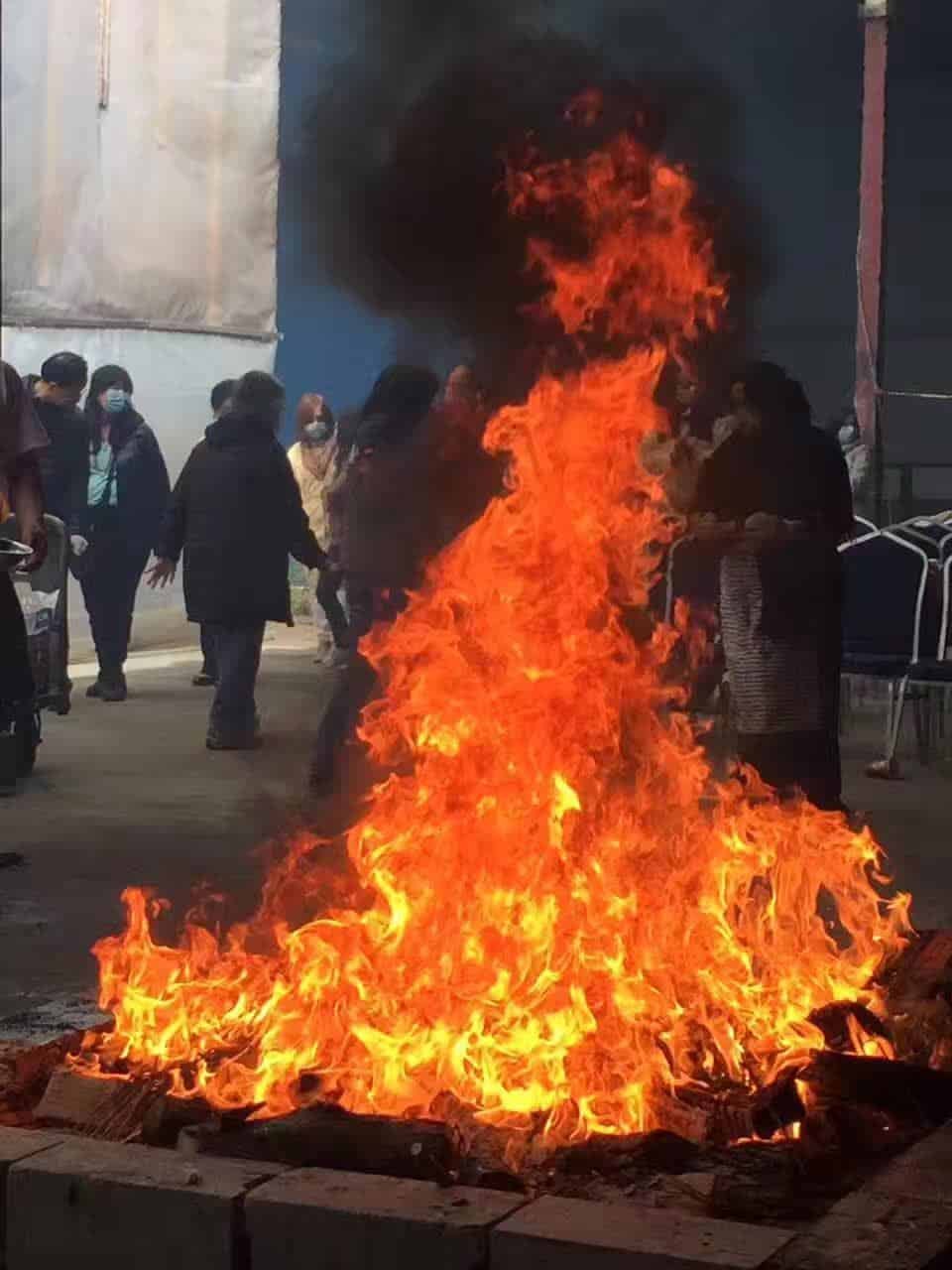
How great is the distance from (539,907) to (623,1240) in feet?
4.18

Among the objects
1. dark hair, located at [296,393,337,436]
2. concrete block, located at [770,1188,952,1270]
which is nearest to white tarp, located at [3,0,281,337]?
dark hair, located at [296,393,337,436]

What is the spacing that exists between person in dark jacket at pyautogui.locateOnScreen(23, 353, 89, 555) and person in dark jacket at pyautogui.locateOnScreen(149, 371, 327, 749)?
1.23 meters

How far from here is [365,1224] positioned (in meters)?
3.57

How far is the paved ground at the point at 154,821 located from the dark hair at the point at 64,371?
1949mm

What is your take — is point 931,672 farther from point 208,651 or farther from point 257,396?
point 208,651

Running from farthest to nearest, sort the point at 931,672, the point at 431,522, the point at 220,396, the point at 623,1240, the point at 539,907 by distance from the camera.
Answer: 1. the point at 220,396
2. the point at 931,672
3. the point at 431,522
4. the point at 539,907
5. the point at 623,1240

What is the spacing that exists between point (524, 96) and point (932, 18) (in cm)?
1057

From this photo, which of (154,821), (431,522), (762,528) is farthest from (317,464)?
(762,528)

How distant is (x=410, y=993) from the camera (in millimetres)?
4520

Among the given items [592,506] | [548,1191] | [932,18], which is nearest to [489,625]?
[592,506]

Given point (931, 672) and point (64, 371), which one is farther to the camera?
point (64, 371)

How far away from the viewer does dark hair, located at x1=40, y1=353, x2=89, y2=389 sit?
12.9 metres

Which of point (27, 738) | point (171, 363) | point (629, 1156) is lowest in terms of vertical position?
point (27, 738)

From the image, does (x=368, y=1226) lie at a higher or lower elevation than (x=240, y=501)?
lower
